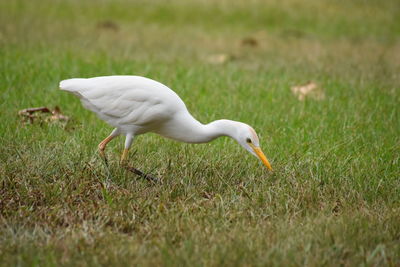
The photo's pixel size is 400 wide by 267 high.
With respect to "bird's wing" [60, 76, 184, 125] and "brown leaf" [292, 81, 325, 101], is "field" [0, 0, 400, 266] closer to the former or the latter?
"brown leaf" [292, 81, 325, 101]

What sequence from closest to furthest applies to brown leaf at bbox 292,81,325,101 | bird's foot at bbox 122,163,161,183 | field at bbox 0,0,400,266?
field at bbox 0,0,400,266
bird's foot at bbox 122,163,161,183
brown leaf at bbox 292,81,325,101

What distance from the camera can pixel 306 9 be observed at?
38.2ft

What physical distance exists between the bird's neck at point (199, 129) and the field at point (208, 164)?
259mm

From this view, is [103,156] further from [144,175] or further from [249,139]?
[249,139]

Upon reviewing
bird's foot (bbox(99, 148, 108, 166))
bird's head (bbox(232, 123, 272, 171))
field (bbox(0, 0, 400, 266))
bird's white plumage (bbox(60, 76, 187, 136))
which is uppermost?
bird's white plumage (bbox(60, 76, 187, 136))

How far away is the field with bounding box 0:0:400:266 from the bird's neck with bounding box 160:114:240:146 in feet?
0.85

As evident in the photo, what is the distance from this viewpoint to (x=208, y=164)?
3.99 metres

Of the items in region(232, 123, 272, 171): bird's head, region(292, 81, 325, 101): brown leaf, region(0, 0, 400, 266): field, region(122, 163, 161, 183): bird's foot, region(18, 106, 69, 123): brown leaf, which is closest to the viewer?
region(0, 0, 400, 266): field

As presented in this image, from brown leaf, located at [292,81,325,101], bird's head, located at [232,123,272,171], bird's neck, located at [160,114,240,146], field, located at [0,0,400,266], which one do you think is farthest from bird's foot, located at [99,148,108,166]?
brown leaf, located at [292,81,325,101]

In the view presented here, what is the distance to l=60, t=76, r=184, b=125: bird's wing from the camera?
3645mm

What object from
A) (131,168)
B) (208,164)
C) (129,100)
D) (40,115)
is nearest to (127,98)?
(129,100)

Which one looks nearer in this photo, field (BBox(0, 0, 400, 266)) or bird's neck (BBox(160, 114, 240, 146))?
field (BBox(0, 0, 400, 266))

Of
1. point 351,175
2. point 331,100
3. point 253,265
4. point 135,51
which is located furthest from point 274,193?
point 135,51

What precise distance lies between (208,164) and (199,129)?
1.29 feet
